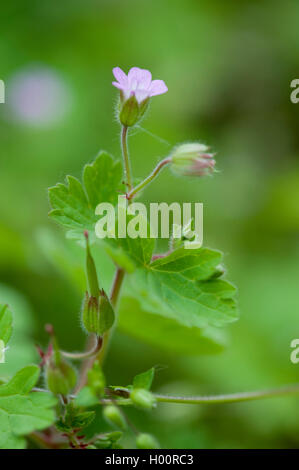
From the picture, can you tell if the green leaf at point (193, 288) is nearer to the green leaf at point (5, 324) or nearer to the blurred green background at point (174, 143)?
the green leaf at point (5, 324)

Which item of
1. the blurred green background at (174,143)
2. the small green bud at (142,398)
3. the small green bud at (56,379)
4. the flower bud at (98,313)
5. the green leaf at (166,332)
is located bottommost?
the small green bud at (142,398)

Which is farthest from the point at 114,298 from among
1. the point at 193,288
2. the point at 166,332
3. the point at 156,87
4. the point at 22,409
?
the point at 166,332

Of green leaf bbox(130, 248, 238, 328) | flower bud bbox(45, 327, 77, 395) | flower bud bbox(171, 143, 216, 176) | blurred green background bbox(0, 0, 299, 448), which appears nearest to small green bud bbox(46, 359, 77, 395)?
flower bud bbox(45, 327, 77, 395)

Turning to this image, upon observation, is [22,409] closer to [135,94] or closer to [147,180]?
[147,180]

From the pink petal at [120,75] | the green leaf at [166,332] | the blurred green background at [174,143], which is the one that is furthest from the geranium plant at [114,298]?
the blurred green background at [174,143]

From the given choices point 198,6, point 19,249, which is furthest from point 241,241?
point 198,6

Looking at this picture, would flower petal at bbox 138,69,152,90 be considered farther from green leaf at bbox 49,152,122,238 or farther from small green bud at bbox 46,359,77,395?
small green bud at bbox 46,359,77,395
